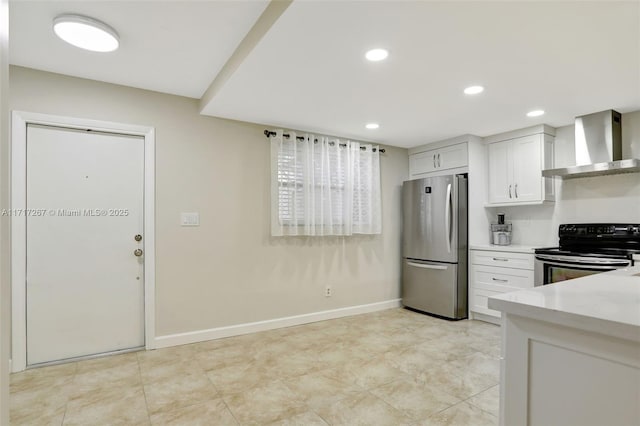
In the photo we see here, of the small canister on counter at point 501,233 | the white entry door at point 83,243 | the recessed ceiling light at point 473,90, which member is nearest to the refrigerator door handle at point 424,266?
the small canister on counter at point 501,233

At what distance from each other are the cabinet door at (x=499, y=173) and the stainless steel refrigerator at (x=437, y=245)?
0.38 meters

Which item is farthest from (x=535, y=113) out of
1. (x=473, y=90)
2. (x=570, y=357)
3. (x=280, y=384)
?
(x=280, y=384)

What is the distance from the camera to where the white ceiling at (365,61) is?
1.75m

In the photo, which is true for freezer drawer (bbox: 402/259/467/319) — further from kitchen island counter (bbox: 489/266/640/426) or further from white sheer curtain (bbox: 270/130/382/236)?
kitchen island counter (bbox: 489/266/640/426)

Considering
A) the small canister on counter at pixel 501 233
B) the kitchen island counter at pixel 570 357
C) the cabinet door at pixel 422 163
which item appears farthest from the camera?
the cabinet door at pixel 422 163

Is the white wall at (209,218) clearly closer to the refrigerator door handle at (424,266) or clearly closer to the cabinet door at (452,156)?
the refrigerator door handle at (424,266)

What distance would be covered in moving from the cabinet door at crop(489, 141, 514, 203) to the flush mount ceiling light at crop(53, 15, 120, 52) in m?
3.92

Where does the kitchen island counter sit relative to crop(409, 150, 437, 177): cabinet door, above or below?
below

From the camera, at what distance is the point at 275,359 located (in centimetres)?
278

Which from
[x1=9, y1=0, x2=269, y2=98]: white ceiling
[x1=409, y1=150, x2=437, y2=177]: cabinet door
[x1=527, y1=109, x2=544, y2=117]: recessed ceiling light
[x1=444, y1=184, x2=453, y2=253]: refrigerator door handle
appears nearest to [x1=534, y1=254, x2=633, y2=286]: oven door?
[x1=444, y1=184, x2=453, y2=253]: refrigerator door handle

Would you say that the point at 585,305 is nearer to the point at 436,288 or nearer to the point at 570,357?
the point at 570,357

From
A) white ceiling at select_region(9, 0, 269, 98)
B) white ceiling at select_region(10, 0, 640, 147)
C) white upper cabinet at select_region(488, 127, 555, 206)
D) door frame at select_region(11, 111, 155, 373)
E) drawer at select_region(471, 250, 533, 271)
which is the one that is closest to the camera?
white ceiling at select_region(10, 0, 640, 147)

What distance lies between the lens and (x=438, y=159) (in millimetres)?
4359

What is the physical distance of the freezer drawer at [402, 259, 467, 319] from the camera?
3893mm
